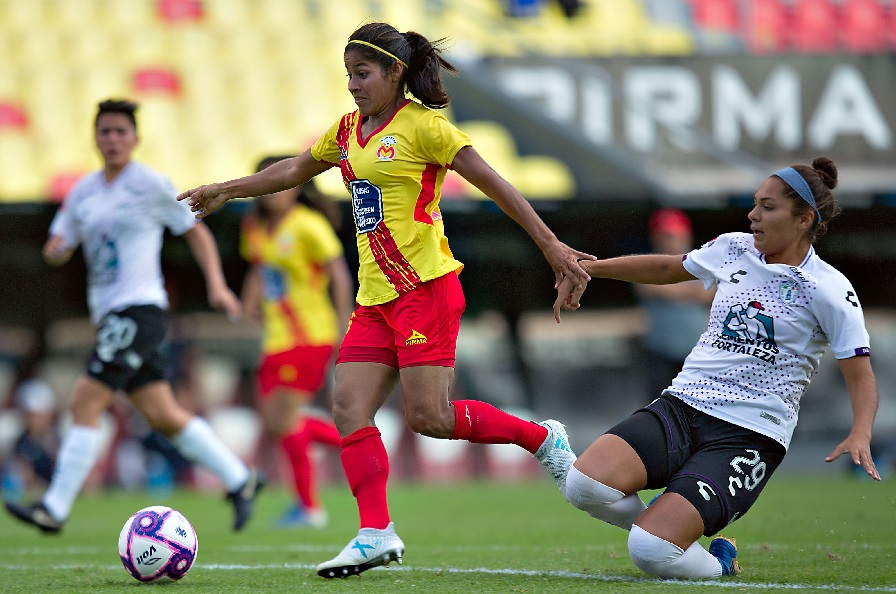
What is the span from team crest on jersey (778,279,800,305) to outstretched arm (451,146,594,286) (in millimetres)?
695

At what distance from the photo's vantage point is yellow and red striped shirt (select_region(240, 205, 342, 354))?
7.88 metres

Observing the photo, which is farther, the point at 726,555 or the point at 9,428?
the point at 9,428

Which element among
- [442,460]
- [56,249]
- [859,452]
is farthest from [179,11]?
[859,452]

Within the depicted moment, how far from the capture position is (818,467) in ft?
43.9

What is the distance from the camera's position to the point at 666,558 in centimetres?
407

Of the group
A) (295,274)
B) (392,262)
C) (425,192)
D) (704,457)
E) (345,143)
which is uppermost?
(345,143)

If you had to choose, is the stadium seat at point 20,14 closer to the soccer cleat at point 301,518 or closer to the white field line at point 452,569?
the soccer cleat at point 301,518

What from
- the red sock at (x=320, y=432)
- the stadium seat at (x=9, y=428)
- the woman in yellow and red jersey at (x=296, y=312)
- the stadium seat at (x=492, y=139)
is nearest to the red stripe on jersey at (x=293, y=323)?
the woman in yellow and red jersey at (x=296, y=312)

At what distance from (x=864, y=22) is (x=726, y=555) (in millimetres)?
13295

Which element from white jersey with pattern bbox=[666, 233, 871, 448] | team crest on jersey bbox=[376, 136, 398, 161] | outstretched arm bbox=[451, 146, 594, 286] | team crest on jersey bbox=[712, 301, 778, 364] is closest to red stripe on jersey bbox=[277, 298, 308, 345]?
team crest on jersey bbox=[376, 136, 398, 161]

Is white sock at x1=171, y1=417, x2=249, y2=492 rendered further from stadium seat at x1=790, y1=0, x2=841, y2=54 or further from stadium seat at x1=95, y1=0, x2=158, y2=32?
stadium seat at x1=790, y1=0, x2=841, y2=54

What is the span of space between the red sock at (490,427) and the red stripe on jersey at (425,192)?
0.72 metres

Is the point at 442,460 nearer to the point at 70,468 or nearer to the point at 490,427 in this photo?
the point at 70,468

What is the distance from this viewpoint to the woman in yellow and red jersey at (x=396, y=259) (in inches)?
170
